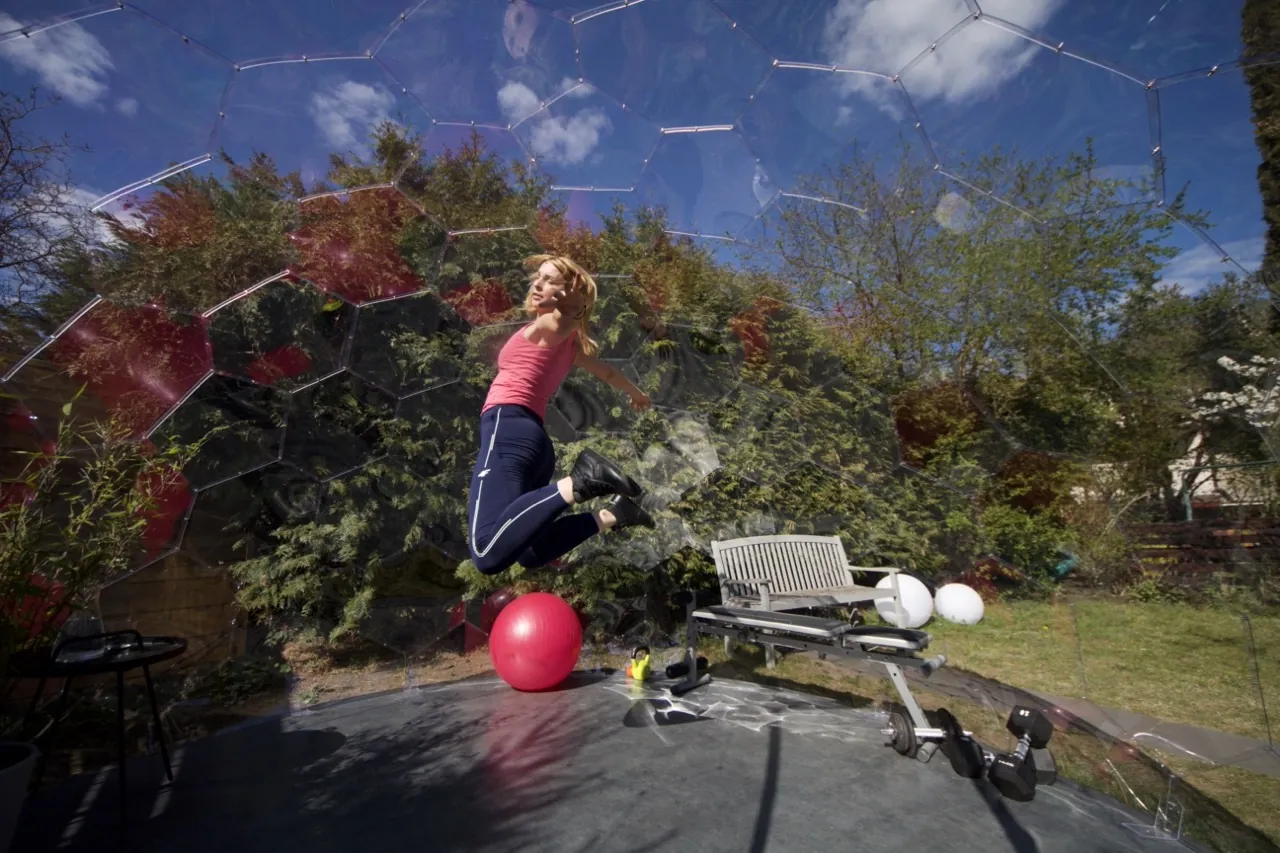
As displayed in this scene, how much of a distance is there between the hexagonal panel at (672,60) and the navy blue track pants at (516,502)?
2.97 meters

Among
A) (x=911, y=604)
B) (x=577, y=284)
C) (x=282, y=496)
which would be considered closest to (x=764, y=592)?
(x=911, y=604)

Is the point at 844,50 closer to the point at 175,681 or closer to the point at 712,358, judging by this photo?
the point at 712,358

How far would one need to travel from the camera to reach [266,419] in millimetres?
3896

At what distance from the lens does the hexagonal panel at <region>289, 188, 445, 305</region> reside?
13.3 ft

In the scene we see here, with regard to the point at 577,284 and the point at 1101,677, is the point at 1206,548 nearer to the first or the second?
the point at 1101,677

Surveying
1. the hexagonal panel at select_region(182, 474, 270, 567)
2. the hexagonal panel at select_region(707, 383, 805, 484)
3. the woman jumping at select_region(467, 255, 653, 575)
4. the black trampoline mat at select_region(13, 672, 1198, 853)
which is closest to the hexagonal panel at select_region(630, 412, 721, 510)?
the hexagonal panel at select_region(707, 383, 805, 484)

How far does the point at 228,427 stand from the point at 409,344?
1.30 m

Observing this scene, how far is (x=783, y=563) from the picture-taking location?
14.9ft

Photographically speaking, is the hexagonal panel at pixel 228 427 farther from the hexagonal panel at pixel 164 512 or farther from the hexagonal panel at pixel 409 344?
the hexagonal panel at pixel 409 344

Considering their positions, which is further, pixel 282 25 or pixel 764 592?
pixel 764 592

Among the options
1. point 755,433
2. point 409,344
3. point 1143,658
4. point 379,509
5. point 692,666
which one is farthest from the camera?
point 755,433

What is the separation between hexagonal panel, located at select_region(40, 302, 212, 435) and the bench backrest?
367 cm

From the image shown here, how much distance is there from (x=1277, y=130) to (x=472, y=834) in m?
5.02

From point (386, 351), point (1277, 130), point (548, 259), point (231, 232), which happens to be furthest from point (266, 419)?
point (1277, 130)
